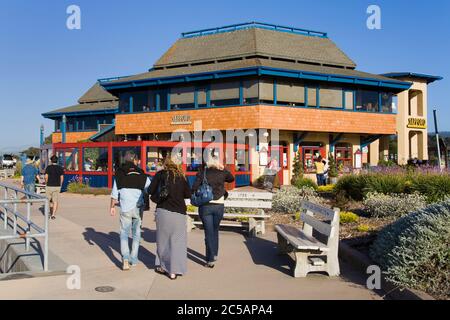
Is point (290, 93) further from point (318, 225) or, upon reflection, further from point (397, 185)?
point (318, 225)

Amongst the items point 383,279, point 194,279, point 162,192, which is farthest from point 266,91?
point 383,279

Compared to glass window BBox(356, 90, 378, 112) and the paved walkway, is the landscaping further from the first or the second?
glass window BBox(356, 90, 378, 112)

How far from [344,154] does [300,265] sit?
1049 inches

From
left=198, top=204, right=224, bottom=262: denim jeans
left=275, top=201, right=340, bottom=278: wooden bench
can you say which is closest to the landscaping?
left=275, top=201, right=340, bottom=278: wooden bench

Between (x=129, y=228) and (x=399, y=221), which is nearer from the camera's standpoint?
(x=399, y=221)

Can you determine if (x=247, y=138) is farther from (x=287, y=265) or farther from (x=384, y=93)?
(x=287, y=265)

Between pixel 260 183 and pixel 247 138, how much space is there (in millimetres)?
2779

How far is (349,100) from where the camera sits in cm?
3150

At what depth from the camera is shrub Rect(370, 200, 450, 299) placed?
6.03 metres

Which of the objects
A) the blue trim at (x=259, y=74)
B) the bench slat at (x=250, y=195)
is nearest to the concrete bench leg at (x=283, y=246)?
the bench slat at (x=250, y=195)

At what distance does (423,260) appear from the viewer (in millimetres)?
6223

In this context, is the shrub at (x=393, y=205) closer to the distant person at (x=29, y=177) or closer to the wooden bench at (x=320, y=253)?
the wooden bench at (x=320, y=253)
